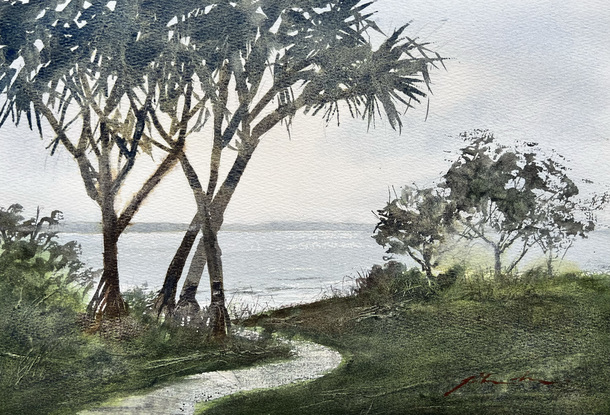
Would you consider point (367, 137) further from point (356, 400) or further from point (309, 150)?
point (356, 400)

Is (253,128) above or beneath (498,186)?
above

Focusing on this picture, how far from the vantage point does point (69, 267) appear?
2.91 m

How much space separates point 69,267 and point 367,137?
1770 millimetres

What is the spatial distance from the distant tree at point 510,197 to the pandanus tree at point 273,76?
53 centimetres

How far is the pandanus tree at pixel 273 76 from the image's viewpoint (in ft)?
9.70

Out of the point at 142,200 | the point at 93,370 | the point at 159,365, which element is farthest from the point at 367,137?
the point at 93,370

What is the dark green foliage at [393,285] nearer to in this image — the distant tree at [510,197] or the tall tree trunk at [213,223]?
the distant tree at [510,197]

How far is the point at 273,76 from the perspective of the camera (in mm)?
2973

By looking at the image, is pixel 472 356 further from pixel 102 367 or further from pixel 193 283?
pixel 102 367

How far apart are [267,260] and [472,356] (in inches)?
51.8

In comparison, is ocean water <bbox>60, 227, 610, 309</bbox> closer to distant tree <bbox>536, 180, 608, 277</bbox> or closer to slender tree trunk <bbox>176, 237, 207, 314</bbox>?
slender tree trunk <bbox>176, 237, 207, 314</bbox>

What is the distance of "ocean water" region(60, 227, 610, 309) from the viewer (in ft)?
9.57

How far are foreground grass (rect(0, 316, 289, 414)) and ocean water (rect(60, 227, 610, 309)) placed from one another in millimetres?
267
